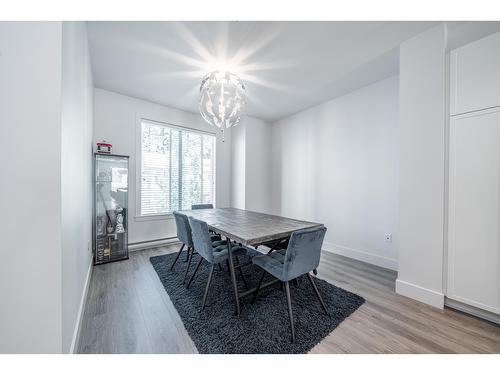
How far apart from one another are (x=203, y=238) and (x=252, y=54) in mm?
2123

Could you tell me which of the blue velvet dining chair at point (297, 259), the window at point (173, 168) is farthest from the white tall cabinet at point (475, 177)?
the window at point (173, 168)

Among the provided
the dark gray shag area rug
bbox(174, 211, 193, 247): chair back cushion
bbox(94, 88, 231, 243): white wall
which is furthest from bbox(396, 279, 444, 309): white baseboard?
bbox(94, 88, 231, 243): white wall

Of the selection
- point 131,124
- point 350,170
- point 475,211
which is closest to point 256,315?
point 475,211

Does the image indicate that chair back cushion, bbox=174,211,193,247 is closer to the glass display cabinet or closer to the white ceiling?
the glass display cabinet

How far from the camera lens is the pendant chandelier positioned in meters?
2.10

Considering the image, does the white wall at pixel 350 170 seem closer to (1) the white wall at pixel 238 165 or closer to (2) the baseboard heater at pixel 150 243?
(1) the white wall at pixel 238 165

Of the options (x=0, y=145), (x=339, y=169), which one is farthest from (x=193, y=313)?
(x=339, y=169)

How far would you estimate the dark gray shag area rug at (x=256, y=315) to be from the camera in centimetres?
134

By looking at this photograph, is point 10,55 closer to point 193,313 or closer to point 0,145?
point 0,145

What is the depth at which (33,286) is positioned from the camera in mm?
912

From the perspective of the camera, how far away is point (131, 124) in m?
3.32

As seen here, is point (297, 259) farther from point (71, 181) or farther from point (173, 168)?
point (173, 168)

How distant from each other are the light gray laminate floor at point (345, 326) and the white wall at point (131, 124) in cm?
128

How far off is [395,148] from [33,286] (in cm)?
370
